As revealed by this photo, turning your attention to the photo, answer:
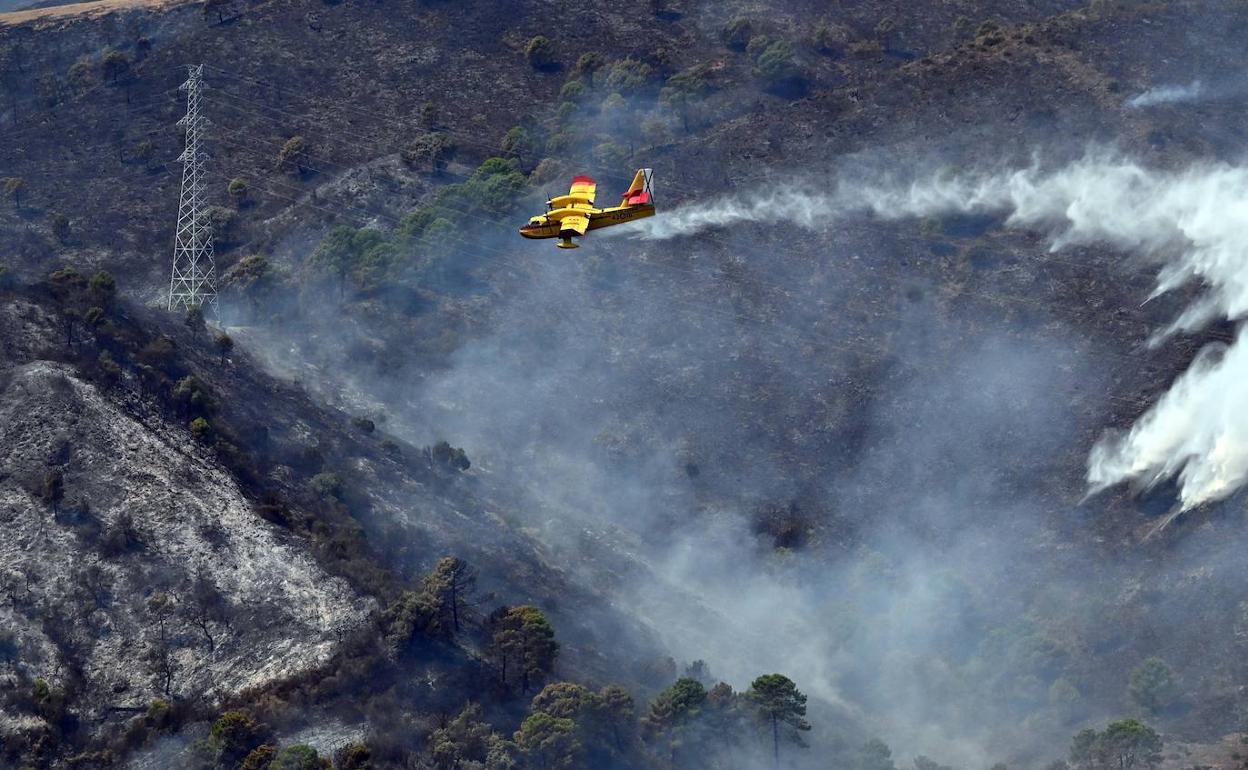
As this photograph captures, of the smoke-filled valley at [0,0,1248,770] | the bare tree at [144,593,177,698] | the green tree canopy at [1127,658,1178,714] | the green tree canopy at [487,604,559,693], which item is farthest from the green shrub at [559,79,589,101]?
the green tree canopy at [1127,658,1178,714]

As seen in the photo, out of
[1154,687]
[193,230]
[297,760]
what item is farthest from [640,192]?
[193,230]

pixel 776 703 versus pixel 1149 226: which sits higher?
pixel 1149 226

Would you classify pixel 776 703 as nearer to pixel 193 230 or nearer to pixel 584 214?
pixel 584 214

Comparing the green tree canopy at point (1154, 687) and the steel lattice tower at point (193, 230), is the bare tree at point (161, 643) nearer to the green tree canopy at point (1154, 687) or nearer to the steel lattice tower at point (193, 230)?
the steel lattice tower at point (193, 230)

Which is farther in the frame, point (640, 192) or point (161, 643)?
point (640, 192)

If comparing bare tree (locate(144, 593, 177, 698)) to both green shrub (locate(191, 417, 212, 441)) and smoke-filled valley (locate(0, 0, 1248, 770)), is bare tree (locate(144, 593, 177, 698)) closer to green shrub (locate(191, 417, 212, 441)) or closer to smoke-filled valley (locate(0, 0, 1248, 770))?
smoke-filled valley (locate(0, 0, 1248, 770))

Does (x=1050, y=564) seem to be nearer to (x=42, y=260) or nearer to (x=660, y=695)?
(x=660, y=695)

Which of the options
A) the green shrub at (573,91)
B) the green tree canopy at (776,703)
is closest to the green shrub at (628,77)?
the green shrub at (573,91)
